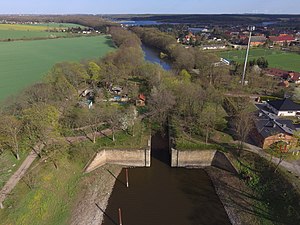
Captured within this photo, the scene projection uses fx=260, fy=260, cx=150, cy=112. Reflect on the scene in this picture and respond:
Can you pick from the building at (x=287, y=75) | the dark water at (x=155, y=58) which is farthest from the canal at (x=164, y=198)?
the dark water at (x=155, y=58)

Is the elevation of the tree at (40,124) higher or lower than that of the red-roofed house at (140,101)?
higher

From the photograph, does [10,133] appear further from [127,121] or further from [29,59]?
[29,59]

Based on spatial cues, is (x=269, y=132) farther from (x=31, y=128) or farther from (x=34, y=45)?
(x=34, y=45)

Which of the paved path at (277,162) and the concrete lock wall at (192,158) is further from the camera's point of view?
the concrete lock wall at (192,158)

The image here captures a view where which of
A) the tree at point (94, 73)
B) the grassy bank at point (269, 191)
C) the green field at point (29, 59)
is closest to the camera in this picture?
the grassy bank at point (269, 191)

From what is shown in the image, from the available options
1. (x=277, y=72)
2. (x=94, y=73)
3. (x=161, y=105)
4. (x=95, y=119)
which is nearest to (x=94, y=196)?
(x=95, y=119)

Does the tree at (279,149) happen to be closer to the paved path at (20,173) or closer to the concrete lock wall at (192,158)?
the concrete lock wall at (192,158)

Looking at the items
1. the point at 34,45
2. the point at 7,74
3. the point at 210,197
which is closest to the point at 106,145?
the point at 210,197
